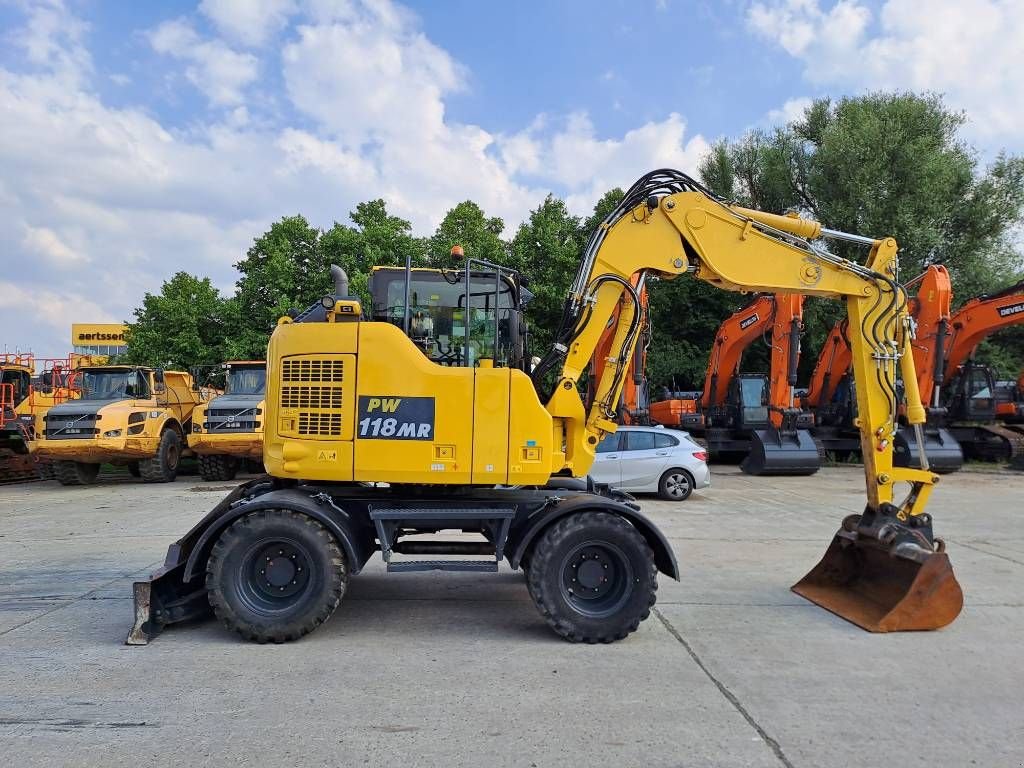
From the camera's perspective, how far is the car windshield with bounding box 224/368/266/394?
55.7 ft

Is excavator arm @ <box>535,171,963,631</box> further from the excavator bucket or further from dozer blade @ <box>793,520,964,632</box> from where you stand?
the excavator bucket

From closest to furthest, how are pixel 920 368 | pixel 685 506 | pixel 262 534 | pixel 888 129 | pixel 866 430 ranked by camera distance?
pixel 262 534 < pixel 866 430 < pixel 685 506 < pixel 920 368 < pixel 888 129

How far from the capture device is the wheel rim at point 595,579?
545 cm

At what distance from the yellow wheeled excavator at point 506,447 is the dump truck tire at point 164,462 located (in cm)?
1168

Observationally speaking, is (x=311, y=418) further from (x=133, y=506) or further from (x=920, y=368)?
(x=920, y=368)

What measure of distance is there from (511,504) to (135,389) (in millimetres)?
14277

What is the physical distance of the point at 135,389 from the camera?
1672 centimetres

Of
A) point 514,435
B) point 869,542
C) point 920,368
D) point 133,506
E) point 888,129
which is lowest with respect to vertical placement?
point 133,506

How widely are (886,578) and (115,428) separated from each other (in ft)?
49.2

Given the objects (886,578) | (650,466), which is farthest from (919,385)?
(886,578)

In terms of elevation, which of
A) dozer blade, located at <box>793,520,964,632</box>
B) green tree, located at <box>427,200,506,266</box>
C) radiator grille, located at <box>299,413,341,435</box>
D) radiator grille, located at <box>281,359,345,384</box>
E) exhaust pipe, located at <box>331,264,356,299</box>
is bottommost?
dozer blade, located at <box>793,520,964,632</box>

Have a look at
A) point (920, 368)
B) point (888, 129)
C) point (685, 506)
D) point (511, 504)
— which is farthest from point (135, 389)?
point (888, 129)

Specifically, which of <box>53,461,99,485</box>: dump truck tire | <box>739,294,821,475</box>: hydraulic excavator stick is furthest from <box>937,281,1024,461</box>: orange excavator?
<box>53,461,99,485</box>: dump truck tire

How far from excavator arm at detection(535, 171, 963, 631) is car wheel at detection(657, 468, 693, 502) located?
23.0ft
